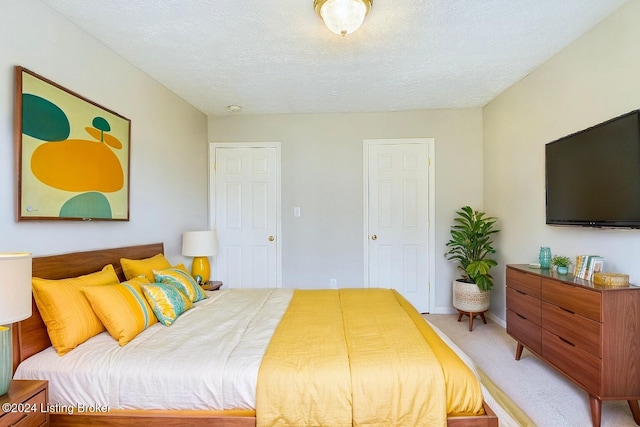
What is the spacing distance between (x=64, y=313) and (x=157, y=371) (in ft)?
2.05

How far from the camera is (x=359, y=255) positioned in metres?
4.03

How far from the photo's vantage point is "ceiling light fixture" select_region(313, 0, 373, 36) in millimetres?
1833

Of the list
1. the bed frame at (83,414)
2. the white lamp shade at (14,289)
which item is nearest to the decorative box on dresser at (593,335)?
the bed frame at (83,414)

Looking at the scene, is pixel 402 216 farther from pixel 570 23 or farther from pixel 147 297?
pixel 147 297

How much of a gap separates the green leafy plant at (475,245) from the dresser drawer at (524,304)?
58 centimetres

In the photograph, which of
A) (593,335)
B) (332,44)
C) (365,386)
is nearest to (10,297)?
(365,386)

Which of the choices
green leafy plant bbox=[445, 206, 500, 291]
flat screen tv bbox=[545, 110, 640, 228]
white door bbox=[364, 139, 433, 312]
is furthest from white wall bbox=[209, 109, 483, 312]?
flat screen tv bbox=[545, 110, 640, 228]

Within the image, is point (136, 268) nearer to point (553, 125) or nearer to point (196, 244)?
point (196, 244)

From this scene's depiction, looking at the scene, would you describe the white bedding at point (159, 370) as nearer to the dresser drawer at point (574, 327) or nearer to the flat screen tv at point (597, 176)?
the dresser drawer at point (574, 327)

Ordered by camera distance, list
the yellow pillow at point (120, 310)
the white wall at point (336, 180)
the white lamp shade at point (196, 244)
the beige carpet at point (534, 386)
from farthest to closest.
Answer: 1. the white wall at point (336, 180)
2. the white lamp shade at point (196, 244)
3. the beige carpet at point (534, 386)
4. the yellow pillow at point (120, 310)

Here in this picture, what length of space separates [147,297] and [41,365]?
55 centimetres

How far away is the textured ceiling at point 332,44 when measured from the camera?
2004 millimetres

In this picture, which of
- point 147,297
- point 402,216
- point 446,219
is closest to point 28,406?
point 147,297

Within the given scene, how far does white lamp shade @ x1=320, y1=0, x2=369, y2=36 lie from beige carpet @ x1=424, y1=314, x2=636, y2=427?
102 inches
